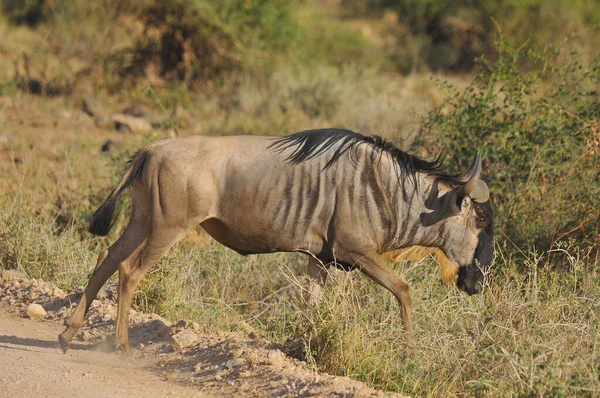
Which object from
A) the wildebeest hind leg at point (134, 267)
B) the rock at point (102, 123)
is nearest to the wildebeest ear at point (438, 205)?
the wildebeest hind leg at point (134, 267)

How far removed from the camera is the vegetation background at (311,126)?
18.5 feet

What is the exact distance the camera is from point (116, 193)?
6316 millimetres

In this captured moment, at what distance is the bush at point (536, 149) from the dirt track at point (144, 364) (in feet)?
10.6

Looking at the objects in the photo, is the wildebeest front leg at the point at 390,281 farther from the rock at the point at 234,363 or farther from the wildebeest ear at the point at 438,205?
the rock at the point at 234,363

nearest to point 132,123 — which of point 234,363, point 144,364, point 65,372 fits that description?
point 144,364

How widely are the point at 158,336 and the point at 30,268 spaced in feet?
6.62

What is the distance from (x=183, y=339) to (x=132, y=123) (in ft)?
26.0

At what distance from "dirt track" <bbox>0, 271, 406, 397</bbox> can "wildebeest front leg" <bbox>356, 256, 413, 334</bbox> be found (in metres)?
0.86

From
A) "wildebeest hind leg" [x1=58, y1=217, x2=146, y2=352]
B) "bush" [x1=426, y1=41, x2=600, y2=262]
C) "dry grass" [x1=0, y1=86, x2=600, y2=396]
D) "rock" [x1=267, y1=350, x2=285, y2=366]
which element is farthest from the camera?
"bush" [x1=426, y1=41, x2=600, y2=262]

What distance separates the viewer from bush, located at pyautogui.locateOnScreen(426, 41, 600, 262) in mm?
8023

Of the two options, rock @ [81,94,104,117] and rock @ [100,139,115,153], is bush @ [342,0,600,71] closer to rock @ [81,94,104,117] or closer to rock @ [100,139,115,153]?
rock @ [81,94,104,117]

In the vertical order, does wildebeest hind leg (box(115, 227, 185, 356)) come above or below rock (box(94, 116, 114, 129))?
above

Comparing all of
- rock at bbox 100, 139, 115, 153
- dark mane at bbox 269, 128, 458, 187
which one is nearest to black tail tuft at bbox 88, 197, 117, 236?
dark mane at bbox 269, 128, 458, 187

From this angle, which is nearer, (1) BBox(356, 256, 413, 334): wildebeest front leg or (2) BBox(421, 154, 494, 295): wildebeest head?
(1) BBox(356, 256, 413, 334): wildebeest front leg
